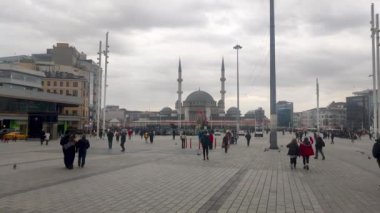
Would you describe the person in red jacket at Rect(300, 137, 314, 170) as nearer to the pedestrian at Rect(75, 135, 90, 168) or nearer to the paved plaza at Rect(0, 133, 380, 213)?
the paved plaza at Rect(0, 133, 380, 213)

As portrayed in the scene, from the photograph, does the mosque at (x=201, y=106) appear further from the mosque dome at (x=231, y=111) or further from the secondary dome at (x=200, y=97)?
the mosque dome at (x=231, y=111)

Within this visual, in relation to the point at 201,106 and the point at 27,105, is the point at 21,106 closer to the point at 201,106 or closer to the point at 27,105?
the point at 27,105

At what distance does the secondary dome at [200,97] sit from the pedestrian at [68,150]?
479 feet

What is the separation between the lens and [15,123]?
198ft

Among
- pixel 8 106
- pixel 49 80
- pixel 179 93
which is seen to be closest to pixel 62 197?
pixel 8 106

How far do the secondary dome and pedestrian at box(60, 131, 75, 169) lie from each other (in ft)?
479

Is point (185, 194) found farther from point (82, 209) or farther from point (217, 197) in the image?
point (82, 209)

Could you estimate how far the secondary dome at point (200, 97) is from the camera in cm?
16312

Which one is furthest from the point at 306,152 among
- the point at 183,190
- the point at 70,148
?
the point at 70,148

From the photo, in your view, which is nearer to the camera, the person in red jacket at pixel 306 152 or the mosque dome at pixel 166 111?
the person in red jacket at pixel 306 152

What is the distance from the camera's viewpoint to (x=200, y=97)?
16375 cm

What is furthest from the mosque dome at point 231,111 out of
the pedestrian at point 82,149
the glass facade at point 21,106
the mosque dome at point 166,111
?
the pedestrian at point 82,149

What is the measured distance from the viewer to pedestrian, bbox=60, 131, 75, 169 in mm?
16344

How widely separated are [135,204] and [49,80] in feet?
304
